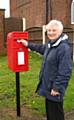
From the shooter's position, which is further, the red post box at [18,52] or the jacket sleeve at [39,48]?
the red post box at [18,52]

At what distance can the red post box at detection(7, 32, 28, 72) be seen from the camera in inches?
256

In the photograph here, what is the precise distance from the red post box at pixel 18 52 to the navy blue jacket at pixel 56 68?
1.15 m

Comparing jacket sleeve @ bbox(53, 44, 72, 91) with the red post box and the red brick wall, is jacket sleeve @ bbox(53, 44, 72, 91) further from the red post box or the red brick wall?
the red brick wall

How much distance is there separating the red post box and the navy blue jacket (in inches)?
45.3

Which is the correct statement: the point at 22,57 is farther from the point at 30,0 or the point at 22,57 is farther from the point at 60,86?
the point at 30,0

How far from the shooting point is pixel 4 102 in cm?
809

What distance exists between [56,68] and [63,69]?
0.16 meters

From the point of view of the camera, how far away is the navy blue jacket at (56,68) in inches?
205

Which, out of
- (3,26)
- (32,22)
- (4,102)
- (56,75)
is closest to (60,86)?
(56,75)

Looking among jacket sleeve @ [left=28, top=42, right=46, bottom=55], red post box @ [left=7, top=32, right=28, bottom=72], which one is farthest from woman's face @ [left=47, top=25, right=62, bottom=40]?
red post box @ [left=7, top=32, right=28, bottom=72]

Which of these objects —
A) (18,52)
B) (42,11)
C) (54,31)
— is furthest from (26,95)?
(42,11)

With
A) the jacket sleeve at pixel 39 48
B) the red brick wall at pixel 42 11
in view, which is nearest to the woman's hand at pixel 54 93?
the jacket sleeve at pixel 39 48

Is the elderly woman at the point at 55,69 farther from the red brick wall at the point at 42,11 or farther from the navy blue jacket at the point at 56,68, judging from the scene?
the red brick wall at the point at 42,11

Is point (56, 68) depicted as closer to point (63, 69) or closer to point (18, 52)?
point (63, 69)
